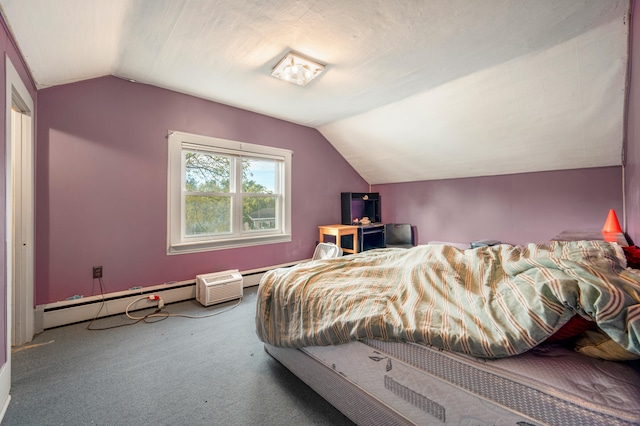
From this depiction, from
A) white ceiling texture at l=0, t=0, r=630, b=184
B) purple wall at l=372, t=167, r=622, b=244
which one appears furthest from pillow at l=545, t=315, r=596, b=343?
purple wall at l=372, t=167, r=622, b=244

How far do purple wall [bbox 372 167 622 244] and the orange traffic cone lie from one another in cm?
16

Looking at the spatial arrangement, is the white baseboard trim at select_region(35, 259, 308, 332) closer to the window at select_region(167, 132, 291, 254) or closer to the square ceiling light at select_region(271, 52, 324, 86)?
the window at select_region(167, 132, 291, 254)

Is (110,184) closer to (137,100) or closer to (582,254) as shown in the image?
(137,100)

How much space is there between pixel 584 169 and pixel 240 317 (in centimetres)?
414

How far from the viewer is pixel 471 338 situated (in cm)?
95

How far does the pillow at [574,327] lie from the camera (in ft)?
2.85

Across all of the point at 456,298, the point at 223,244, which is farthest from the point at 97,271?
the point at 456,298

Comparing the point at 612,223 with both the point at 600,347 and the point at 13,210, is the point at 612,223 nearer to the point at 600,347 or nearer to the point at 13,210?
the point at 600,347

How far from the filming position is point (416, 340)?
3.50ft

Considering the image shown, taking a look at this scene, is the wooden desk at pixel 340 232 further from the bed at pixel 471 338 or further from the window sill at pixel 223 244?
the bed at pixel 471 338

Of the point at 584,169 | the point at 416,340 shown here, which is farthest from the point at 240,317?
the point at 584,169

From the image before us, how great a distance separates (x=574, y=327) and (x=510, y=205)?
3212 millimetres

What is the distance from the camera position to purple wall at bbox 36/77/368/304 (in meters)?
2.35

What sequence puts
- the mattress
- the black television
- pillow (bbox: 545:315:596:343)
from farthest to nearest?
the black television
pillow (bbox: 545:315:596:343)
the mattress
